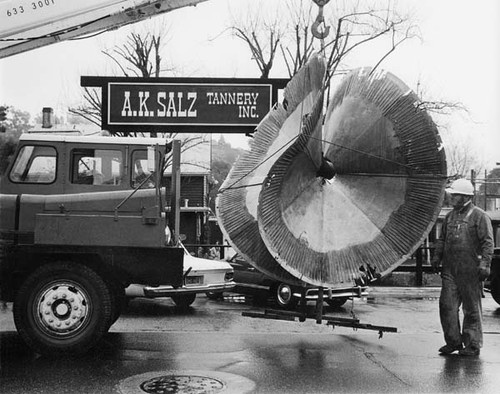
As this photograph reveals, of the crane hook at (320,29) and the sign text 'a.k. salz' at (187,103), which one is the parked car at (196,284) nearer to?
the sign text 'a.k. salz' at (187,103)

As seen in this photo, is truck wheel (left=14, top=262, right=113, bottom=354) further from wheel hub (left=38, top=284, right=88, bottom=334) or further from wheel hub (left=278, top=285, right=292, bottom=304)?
wheel hub (left=278, top=285, right=292, bottom=304)

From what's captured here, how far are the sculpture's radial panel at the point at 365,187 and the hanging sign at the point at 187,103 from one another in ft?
14.9

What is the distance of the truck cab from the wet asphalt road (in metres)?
0.37

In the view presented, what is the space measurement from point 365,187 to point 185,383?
327 cm

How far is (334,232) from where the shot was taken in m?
7.94

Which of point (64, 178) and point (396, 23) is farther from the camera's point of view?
point (396, 23)

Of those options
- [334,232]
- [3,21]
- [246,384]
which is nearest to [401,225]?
[334,232]

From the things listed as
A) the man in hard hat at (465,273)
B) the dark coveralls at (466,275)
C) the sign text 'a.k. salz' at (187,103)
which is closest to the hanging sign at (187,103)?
the sign text 'a.k. salz' at (187,103)

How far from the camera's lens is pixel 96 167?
880 centimetres

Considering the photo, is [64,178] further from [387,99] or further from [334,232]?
[387,99]

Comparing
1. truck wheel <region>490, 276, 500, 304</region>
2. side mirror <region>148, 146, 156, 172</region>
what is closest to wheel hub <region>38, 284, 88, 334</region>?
side mirror <region>148, 146, 156, 172</region>

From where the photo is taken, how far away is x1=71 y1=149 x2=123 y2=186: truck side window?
872 cm

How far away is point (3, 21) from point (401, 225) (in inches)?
202

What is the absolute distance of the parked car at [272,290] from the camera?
1265 centimetres
